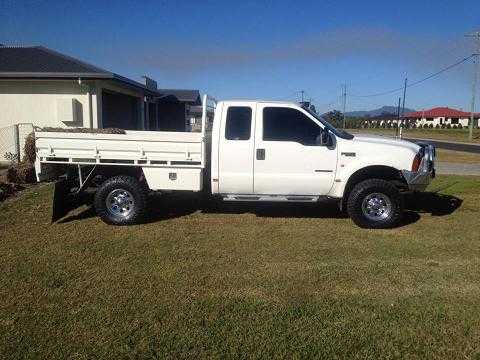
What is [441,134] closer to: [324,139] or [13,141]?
[13,141]

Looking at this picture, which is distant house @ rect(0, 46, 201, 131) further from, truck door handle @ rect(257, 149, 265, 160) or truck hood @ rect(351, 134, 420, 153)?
truck hood @ rect(351, 134, 420, 153)

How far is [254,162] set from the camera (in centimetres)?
768

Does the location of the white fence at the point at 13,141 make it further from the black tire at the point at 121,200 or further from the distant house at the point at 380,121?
the distant house at the point at 380,121

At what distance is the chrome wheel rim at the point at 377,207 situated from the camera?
771cm

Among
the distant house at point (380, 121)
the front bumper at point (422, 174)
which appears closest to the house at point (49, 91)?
the front bumper at point (422, 174)

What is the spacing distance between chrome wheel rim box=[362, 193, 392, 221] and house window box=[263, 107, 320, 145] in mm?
1296

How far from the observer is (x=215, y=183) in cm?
780

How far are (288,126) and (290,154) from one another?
1.53 ft

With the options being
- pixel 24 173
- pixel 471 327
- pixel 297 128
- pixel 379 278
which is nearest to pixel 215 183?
pixel 297 128

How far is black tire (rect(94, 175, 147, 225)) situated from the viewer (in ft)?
25.3

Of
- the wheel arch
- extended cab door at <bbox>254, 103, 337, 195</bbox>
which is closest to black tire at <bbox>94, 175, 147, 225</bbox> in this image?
extended cab door at <bbox>254, 103, 337, 195</bbox>

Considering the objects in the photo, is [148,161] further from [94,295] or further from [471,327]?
[471,327]

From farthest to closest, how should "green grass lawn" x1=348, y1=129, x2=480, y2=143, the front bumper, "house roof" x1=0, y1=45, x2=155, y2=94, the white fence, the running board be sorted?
"green grass lawn" x1=348, y1=129, x2=480, y2=143 < "house roof" x1=0, y1=45, x2=155, y2=94 < the white fence < the running board < the front bumper

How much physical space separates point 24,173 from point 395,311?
9.74 meters
